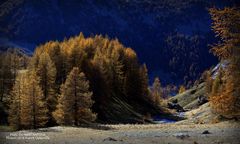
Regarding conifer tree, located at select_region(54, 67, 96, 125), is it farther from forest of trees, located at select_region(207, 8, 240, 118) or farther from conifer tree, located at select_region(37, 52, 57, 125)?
forest of trees, located at select_region(207, 8, 240, 118)

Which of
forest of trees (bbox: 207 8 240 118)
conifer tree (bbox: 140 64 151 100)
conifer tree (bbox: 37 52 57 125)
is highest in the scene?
conifer tree (bbox: 140 64 151 100)

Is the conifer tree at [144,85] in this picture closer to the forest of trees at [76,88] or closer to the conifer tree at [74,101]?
the forest of trees at [76,88]

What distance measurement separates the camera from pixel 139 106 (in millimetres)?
122000

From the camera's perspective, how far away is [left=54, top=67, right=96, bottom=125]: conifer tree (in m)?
58.7

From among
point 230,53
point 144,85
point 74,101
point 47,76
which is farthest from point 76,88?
point 144,85

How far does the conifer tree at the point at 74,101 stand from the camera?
193 ft

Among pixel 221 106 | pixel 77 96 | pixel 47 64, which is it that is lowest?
pixel 221 106

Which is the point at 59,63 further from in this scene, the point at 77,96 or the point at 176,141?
the point at 176,141

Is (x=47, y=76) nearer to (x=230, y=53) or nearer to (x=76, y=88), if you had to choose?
(x=76, y=88)

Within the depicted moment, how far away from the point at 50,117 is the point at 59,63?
22561 millimetres

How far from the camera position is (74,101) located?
59.5 metres

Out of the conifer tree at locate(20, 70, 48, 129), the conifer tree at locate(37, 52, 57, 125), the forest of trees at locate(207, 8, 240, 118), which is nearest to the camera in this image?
the forest of trees at locate(207, 8, 240, 118)

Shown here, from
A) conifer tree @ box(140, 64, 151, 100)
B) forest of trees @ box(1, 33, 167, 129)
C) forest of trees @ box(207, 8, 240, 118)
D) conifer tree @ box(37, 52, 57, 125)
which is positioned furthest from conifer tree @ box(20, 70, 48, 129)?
conifer tree @ box(140, 64, 151, 100)

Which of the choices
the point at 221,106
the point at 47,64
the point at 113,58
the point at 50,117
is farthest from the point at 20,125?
the point at 113,58
